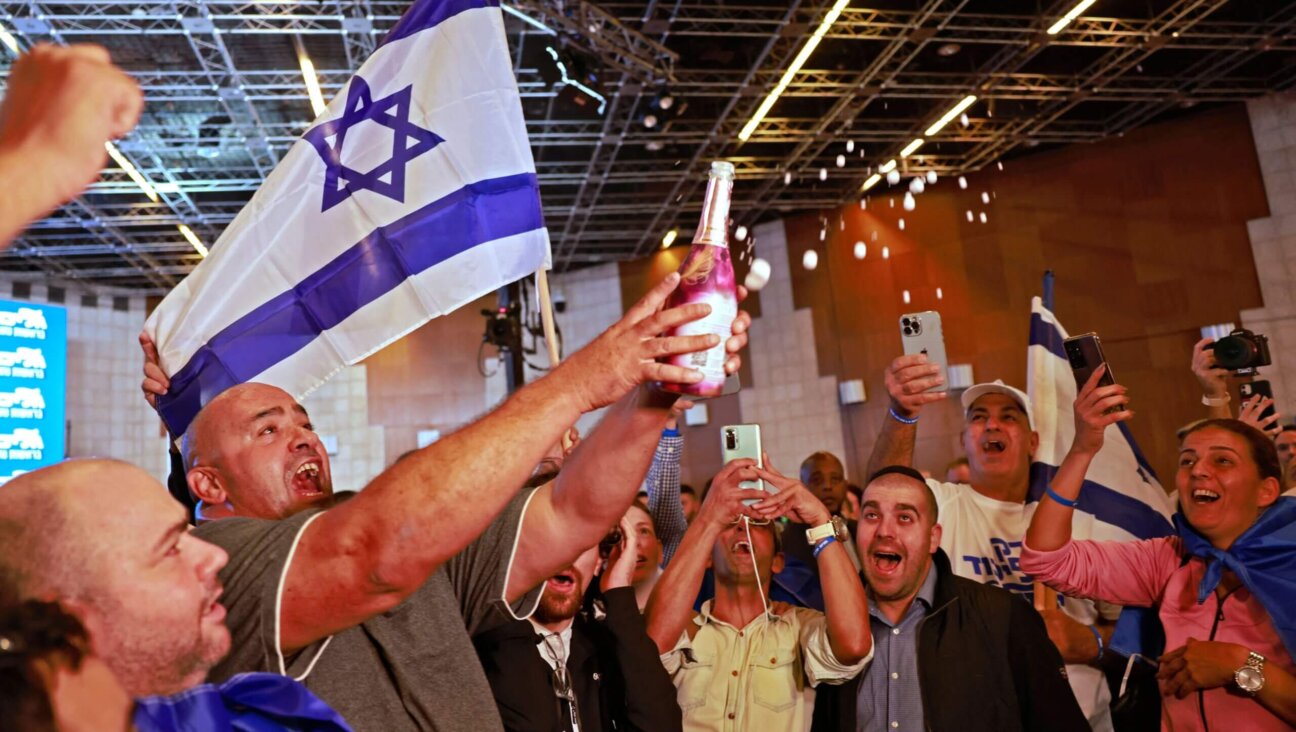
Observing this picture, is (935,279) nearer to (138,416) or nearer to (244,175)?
(244,175)

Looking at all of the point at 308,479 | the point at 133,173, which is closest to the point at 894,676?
the point at 308,479

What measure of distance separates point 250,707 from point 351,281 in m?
1.55

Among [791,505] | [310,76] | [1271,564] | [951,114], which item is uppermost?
[310,76]

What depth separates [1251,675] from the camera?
97.6 inches

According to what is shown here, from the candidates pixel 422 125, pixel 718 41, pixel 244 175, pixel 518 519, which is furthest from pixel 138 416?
pixel 518 519

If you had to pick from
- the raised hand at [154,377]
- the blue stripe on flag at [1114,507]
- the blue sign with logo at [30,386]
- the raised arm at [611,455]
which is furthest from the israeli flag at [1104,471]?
the blue sign with logo at [30,386]

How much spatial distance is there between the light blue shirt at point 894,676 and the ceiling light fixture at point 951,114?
8149 millimetres

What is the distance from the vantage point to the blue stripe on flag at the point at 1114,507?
3.69 m

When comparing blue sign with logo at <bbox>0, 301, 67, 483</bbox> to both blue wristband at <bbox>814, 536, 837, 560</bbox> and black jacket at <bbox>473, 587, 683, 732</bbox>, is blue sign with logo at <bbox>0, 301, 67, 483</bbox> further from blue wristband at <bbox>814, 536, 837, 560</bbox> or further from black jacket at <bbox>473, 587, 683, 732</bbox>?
blue wristband at <bbox>814, 536, 837, 560</bbox>

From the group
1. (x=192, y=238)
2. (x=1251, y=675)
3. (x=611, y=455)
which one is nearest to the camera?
(x=611, y=455)

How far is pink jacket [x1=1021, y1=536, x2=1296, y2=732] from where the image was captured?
8.42 ft

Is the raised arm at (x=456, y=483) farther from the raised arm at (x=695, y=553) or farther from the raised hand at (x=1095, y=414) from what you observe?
the raised hand at (x=1095, y=414)

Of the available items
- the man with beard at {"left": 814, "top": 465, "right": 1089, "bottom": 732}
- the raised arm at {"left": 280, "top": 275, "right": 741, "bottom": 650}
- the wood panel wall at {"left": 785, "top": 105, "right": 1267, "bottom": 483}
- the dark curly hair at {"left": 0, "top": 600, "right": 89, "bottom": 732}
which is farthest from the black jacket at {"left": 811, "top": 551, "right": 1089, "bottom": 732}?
the wood panel wall at {"left": 785, "top": 105, "right": 1267, "bottom": 483}

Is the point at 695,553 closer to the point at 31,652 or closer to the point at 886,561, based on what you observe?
the point at 886,561
